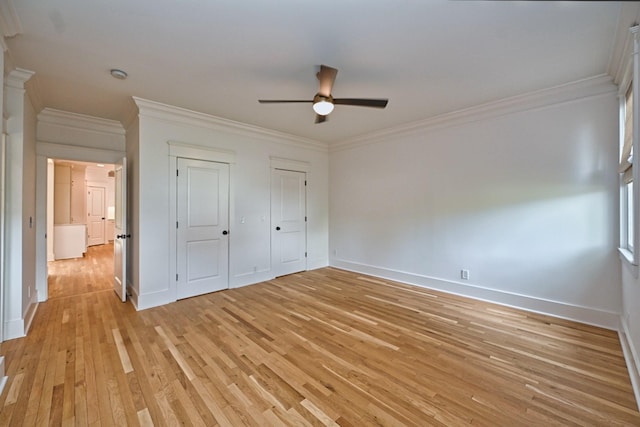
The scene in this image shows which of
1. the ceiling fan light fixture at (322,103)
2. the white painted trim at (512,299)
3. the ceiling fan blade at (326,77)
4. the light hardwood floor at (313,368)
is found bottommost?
the light hardwood floor at (313,368)

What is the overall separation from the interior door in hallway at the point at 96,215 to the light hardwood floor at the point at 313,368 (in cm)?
709

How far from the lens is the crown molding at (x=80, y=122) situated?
381 cm

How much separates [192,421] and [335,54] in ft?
9.93

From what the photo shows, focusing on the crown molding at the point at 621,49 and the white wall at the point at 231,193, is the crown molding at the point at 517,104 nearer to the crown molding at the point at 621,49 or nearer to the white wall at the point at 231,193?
the crown molding at the point at 621,49

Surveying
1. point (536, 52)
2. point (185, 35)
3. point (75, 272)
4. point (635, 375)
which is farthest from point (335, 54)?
point (75, 272)

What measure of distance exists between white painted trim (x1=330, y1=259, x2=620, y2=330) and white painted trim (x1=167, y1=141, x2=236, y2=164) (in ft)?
10.5

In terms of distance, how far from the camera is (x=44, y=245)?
3879 millimetres

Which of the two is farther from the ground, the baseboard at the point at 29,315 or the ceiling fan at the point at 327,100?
Result: the ceiling fan at the point at 327,100

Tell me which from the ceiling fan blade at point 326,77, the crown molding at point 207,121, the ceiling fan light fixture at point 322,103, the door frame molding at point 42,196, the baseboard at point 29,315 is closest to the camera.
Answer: the ceiling fan blade at point 326,77

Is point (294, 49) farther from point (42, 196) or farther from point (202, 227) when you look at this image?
point (42, 196)

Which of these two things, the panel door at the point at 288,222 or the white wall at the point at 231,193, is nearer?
the white wall at the point at 231,193

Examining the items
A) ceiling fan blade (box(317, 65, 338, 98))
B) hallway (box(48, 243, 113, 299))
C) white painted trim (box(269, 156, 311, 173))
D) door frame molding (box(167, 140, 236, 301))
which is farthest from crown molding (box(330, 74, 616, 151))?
hallway (box(48, 243, 113, 299))

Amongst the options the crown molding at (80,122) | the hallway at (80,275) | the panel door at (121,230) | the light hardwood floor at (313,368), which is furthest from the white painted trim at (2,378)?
the crown molding at (80,122)

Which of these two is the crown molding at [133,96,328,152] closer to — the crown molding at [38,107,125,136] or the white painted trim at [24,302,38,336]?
the crown molding at [38,107,125,136]
